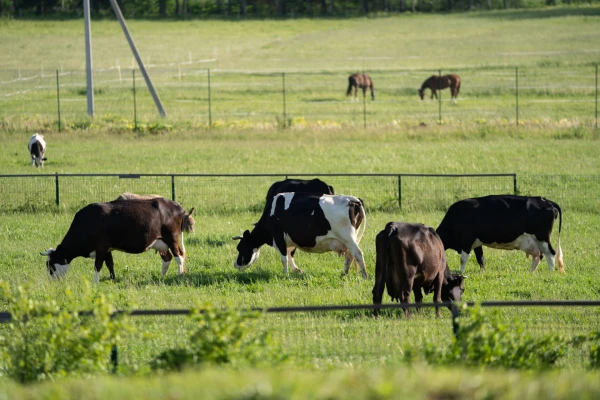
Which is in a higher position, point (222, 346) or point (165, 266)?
point (222, 346)

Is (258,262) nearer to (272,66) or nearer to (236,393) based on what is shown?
(236,393)

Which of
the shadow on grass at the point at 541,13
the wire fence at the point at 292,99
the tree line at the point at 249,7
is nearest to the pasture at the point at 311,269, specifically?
the wire fence at the point at 292,99

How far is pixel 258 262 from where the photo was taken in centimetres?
1717

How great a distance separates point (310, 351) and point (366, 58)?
61.9 m

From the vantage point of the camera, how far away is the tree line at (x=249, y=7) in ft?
322

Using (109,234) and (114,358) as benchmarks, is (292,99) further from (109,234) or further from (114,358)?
(114,358)

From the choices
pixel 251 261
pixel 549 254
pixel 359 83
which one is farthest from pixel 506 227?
pixel 359 83

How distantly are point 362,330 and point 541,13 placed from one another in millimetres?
86501

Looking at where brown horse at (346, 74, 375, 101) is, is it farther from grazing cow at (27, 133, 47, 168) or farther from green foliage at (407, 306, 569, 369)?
green foliage at (407, 306, 569, 369)

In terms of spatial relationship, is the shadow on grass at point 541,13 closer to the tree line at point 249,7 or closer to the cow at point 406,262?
the tree line at point 249,7

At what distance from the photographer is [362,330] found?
39.2ft

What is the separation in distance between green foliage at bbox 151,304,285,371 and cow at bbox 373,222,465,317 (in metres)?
4.50

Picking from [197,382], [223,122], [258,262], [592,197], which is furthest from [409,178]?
[197,382]

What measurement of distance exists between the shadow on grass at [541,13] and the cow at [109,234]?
79.7 m
